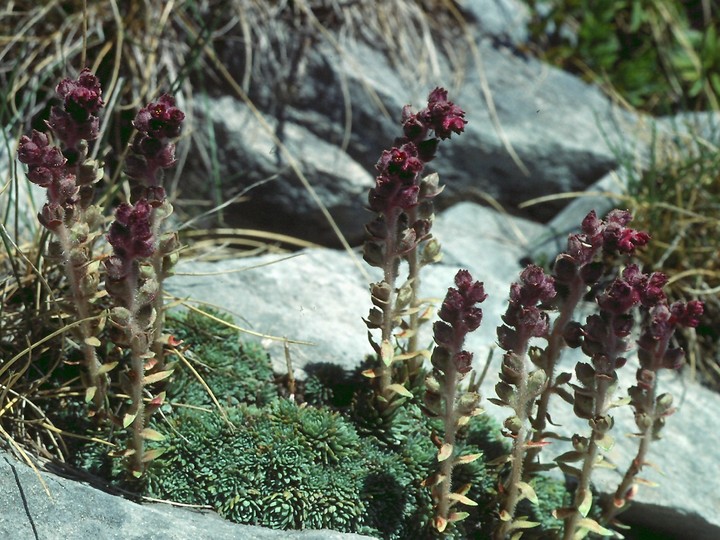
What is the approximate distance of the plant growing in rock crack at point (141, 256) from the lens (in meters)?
2.53

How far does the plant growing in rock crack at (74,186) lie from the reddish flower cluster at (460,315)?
108cm

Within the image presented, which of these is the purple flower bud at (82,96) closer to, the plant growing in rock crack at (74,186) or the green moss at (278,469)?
the plant growing in rock crack at (74,186)

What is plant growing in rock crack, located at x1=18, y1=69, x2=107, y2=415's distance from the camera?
2621mm

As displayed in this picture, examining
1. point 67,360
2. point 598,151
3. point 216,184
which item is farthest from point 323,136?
point 67,360

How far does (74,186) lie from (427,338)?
67.5 inches

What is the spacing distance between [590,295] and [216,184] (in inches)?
79.8

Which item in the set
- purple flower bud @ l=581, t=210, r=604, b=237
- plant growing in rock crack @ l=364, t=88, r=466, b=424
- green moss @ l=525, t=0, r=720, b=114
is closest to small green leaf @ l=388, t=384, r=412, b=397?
plant growing in rock crack @ l=364, t=88, r=466, b=424

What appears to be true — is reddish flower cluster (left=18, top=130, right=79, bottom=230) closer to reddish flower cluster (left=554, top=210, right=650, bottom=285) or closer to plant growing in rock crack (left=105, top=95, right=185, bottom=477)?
plant growing in rock crack (left=105, top=95, right=185, bottom=477)

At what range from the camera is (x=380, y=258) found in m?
2.88

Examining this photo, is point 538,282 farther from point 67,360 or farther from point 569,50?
point 569,50

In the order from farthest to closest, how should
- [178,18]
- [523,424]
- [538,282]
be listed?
[178,18]
[523,424]
[538,282]

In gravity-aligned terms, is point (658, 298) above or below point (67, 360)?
above

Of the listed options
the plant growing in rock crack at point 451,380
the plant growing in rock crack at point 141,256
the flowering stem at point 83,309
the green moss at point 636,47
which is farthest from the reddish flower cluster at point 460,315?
the green moss at point 636,47

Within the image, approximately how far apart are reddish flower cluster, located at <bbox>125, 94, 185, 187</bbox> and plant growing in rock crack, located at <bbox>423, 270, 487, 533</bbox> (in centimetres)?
99
